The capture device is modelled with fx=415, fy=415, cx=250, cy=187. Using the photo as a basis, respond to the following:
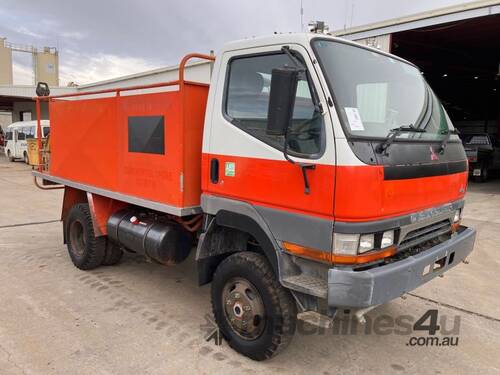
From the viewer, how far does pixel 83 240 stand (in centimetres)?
522

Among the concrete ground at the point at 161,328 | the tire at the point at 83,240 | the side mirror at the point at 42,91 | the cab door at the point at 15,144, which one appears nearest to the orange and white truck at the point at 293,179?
the concrete ground at the point at 161,328

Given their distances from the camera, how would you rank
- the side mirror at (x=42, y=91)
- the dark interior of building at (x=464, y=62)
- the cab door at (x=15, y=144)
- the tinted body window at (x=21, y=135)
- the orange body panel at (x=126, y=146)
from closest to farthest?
the orange body panel at (x=126, y=146) → the side mirror at (x=42, y=91) → the dark interior of building at (x=464, y=62) → the tinted body window at (x=21, y=135) → the cab door at (x=15, y=144)

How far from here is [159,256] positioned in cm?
392

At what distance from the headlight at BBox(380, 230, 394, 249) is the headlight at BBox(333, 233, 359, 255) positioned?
0.24 meters

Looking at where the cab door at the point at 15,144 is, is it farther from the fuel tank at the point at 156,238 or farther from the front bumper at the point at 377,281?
the front bumper at the point at 377,281

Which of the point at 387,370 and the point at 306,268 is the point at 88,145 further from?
the point at 387,370

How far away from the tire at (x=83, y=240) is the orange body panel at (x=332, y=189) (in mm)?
2231

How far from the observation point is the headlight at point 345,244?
8.40 feet

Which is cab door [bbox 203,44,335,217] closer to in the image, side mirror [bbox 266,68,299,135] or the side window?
the side window

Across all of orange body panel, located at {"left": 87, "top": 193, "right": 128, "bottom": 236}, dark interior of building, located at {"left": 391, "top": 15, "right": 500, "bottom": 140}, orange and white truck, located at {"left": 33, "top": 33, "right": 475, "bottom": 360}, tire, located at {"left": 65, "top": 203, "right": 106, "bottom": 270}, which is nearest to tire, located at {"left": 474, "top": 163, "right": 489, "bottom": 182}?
dark interior of building, located at {"left": 391, "top": 15, "right": 500, "bottom": 140}

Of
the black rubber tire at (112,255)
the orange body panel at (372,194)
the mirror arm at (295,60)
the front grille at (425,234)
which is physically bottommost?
the black rubber tire at (112,255)

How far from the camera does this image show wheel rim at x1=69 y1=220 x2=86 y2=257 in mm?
5250

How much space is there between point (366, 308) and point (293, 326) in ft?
2.04

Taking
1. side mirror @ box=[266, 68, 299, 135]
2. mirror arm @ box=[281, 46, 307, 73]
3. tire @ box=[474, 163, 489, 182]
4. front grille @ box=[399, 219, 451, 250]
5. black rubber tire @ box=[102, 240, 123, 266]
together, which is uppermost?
mirror arm @ box=[281, 46, 307, 73]
